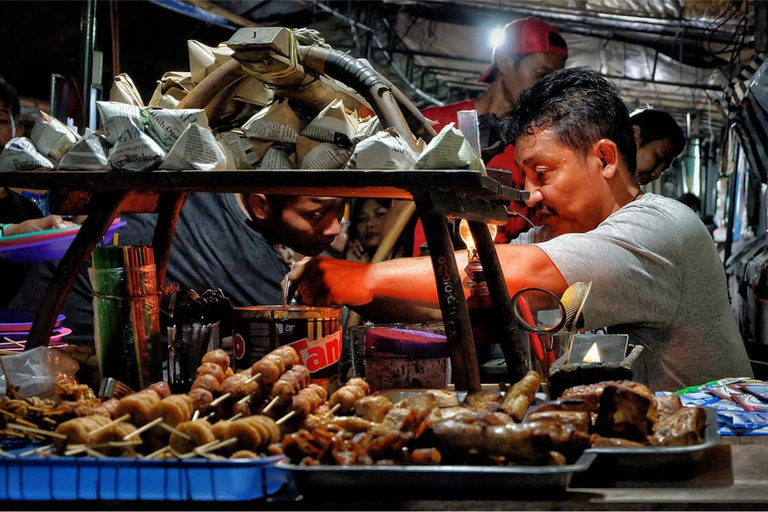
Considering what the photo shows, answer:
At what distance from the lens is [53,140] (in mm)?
1782

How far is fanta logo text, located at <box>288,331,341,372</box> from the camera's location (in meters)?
1.90

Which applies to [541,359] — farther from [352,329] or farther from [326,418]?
[326,418]

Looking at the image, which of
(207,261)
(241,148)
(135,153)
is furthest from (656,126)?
(135,153)

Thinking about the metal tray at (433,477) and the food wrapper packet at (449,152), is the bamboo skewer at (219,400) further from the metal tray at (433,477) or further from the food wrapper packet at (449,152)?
the food wrapper packet at (449,152)

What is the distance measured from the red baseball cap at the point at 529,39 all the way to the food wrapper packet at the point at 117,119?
4.01 m

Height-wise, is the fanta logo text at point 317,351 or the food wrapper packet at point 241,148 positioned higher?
the food wrapper packet at point 241,148

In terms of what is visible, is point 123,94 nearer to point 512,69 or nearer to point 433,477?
point 433,477

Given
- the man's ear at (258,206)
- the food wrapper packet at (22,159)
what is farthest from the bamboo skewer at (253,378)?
the man's ear at (258,206)

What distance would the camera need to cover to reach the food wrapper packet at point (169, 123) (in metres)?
1.73

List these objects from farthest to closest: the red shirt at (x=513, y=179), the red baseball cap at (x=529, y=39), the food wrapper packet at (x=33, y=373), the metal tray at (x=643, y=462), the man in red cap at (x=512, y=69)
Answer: the red baseball cap at (x=529, y=39) → the man in red cap at (x=512, y=69) → the red shirt at (x=513, y=179) → the food wrapper packet at (x=33, y=373) → the metal tray at (x=643, y=462)

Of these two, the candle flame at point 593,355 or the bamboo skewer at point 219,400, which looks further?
the candle flame at point 593,355

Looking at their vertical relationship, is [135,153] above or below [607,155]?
below

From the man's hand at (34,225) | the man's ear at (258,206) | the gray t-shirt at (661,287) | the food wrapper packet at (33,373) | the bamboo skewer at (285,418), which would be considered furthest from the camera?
the man's hand at (34,225)

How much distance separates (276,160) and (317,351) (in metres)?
0.49
